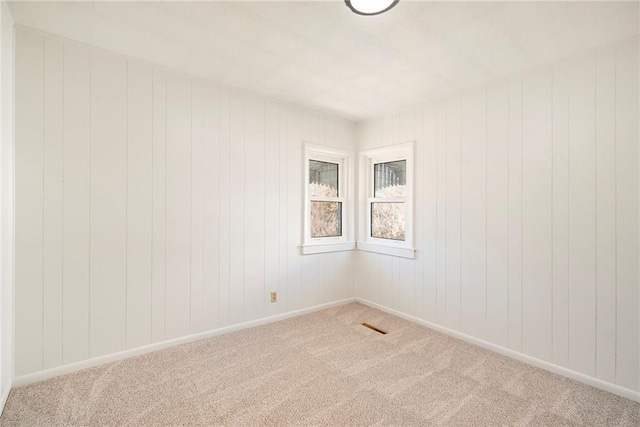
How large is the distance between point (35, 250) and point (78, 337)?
0.71m

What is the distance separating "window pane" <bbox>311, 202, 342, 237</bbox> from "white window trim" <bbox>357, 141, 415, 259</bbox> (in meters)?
0.30

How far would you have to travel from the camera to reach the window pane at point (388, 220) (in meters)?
3.76

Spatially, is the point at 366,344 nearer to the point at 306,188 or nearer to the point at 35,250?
the point at 306,188

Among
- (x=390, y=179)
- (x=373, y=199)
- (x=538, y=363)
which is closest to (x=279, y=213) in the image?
(x=373, y=199)

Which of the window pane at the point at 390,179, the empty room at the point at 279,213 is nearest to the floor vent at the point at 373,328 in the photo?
the empty room at the point at 279,213

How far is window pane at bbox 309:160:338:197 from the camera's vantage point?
3875mm

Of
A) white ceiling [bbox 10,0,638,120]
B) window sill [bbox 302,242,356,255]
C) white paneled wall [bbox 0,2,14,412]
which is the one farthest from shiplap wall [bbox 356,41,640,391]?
white paneled wall [bbox 0,2,14,412]

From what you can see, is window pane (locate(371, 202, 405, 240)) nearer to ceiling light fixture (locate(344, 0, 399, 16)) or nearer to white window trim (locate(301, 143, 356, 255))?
white window trim (locate(301, 143, 356, 255))

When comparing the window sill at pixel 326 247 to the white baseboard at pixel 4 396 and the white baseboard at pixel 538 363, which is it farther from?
the white baseboard at pixel 4 396

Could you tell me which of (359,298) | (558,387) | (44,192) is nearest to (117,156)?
(44,192)

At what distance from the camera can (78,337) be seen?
2344 mm

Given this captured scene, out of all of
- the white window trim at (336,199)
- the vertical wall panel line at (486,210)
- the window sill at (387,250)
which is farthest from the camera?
the white window trim at (336,199)

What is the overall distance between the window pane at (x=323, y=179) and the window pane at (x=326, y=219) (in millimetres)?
140

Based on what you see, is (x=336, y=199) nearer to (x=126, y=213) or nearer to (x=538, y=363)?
(x=126, y=213)
